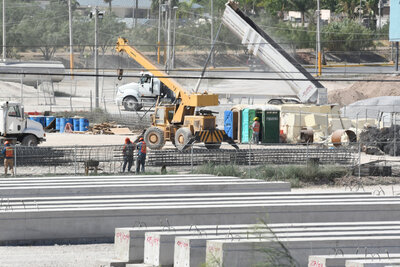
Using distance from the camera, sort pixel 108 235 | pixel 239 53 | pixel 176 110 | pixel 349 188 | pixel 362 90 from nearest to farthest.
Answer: pixel 108 235 < pixel 349 188 < pixel 176 110 < pixel 362 90 < pixel 239 53

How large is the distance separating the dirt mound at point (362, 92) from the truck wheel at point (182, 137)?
757 inches

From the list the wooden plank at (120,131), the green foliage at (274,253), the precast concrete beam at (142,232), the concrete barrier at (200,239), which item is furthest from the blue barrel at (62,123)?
the green foliage at (274,253)

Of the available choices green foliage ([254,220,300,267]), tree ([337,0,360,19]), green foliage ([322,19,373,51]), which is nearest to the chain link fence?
green foliage ([254,220,300,267])

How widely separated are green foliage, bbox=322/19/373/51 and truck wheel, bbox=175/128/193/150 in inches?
2053

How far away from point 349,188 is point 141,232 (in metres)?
12.6

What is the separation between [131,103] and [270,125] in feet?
48.3

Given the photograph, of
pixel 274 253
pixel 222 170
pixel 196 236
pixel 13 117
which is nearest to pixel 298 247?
pixel 196 236

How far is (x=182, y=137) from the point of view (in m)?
32.6

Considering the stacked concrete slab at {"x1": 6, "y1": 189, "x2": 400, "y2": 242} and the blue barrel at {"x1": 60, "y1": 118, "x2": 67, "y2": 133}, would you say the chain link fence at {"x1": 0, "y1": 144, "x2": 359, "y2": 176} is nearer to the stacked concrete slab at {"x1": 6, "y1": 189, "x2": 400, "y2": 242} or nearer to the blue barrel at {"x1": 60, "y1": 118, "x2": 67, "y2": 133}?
the stacked concrete slab at {"x1": 6, "y1": 189, "x2": 400, "y2": 242}

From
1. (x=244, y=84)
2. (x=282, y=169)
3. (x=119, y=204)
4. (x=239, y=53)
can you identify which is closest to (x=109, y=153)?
(x=282, y=169)

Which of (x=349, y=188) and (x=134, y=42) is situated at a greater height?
(x=134, y=42)

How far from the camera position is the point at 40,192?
2016cm

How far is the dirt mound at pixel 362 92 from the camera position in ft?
164

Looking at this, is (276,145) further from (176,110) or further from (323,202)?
(323,202)
